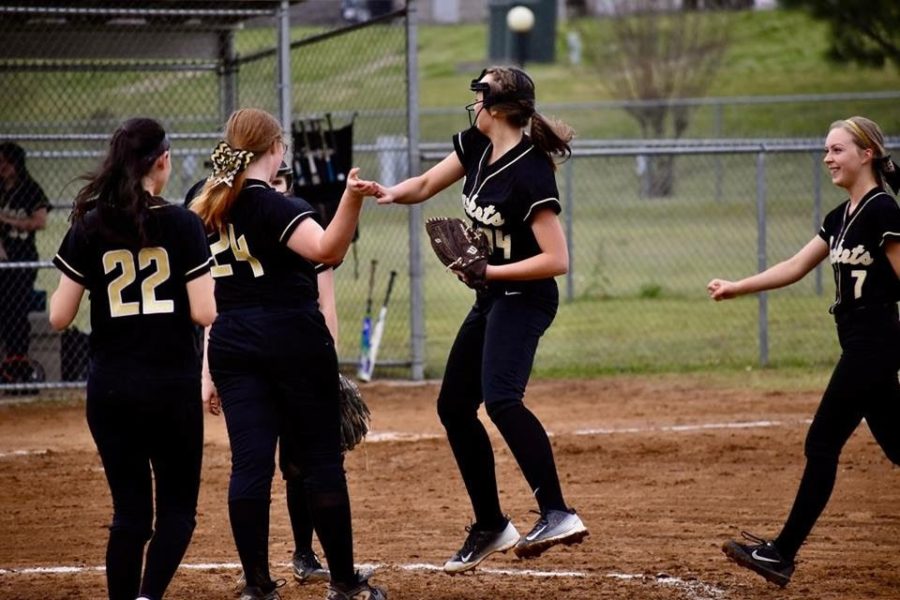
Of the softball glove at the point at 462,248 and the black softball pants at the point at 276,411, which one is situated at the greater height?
the softball glove at the point at 462,248

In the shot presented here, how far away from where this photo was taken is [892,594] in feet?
19.5

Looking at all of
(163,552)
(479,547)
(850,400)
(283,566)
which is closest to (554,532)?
(479,547)

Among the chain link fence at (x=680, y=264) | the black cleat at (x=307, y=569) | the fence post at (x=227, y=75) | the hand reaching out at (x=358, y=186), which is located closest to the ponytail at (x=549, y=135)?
the hand reaching out at (x=358, y=186)

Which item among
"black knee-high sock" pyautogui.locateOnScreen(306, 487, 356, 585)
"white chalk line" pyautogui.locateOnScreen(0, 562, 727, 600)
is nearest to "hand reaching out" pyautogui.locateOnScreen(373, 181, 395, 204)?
"black knee-high sock" pyautogui.locateOnScreen(306, 487, 356, 585)

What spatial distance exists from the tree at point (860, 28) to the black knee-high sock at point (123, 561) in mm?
25371

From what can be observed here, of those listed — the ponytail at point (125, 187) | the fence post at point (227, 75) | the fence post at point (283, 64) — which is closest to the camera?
the ponytail at point (125, 187)

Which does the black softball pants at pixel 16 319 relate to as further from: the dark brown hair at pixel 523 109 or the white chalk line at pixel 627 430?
the dark brown hair at pixel 523 109

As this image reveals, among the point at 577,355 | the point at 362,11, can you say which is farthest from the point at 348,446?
the point at 362,11

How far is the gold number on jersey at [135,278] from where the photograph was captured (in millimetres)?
5086

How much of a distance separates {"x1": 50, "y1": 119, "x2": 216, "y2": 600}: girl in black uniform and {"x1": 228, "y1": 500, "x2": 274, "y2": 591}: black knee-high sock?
34 cm

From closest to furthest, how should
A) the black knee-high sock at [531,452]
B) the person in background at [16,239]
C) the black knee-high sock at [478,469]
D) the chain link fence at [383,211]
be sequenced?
1. the black knee-high sock at [531,452]
2. the black knee-high sock at [478,469]
3. the person in background at [16,239]
4. the chain link fence at [383,211]

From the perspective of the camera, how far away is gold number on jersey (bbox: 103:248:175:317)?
509 centimetres

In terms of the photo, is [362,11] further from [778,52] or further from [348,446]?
[348,446]

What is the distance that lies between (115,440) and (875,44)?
27.5 m
